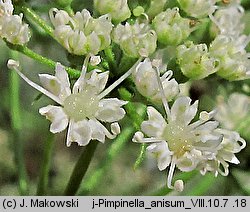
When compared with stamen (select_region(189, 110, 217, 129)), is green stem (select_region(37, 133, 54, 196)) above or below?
below

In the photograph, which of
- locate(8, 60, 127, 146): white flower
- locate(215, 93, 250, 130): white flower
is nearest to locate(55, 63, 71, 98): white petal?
locate(8, 60, 127, 146): white flower

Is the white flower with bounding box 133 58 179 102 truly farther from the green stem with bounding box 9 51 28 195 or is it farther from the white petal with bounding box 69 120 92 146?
the green stem with bounding box 9 51 28 195

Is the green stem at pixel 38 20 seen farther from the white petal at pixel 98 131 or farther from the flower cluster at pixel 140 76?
the white petal at pixel 98 131

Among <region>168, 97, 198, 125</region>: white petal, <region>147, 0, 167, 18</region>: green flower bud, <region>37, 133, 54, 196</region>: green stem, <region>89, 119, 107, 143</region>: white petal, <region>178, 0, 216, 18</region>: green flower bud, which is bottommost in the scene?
<region>37, 133, 54, 196</region>: green stem

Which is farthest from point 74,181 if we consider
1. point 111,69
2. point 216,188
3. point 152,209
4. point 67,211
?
point 216,188

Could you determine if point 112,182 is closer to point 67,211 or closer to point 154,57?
point 67,211

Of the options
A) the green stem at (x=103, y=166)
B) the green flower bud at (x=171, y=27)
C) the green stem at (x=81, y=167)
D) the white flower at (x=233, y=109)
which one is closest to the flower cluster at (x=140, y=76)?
the green flower bud at (x=171, y=27)
